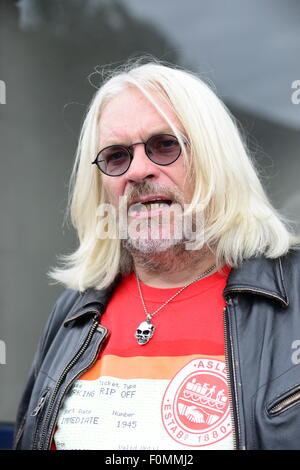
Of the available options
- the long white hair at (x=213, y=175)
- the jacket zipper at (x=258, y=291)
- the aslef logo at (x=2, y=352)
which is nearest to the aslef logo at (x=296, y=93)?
the long white hair at (x=213, y=175)

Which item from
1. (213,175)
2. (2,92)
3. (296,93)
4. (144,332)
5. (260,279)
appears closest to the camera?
(260,279)

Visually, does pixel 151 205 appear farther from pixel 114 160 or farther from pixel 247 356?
pixel 247 356

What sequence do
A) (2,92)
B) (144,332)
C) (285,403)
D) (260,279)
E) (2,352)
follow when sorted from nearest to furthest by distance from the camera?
1. (285,403)
2. (260,279)
3. (144,332)
4. (2,352)
5. (2,92)

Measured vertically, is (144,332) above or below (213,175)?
below

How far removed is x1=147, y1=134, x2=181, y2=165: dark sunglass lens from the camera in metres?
1.94

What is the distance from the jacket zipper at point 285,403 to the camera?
4.92ft

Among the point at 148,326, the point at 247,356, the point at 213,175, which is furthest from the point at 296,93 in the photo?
the point at 247,356

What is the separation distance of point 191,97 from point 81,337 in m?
0.85

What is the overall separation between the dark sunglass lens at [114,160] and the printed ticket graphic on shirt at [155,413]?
0.62 m

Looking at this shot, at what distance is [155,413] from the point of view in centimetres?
166

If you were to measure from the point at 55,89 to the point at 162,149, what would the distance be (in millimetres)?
1539

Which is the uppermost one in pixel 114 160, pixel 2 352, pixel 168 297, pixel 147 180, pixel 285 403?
Answer: pixel 114 160

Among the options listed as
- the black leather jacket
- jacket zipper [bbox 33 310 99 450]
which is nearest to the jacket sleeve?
the black leather jacket
